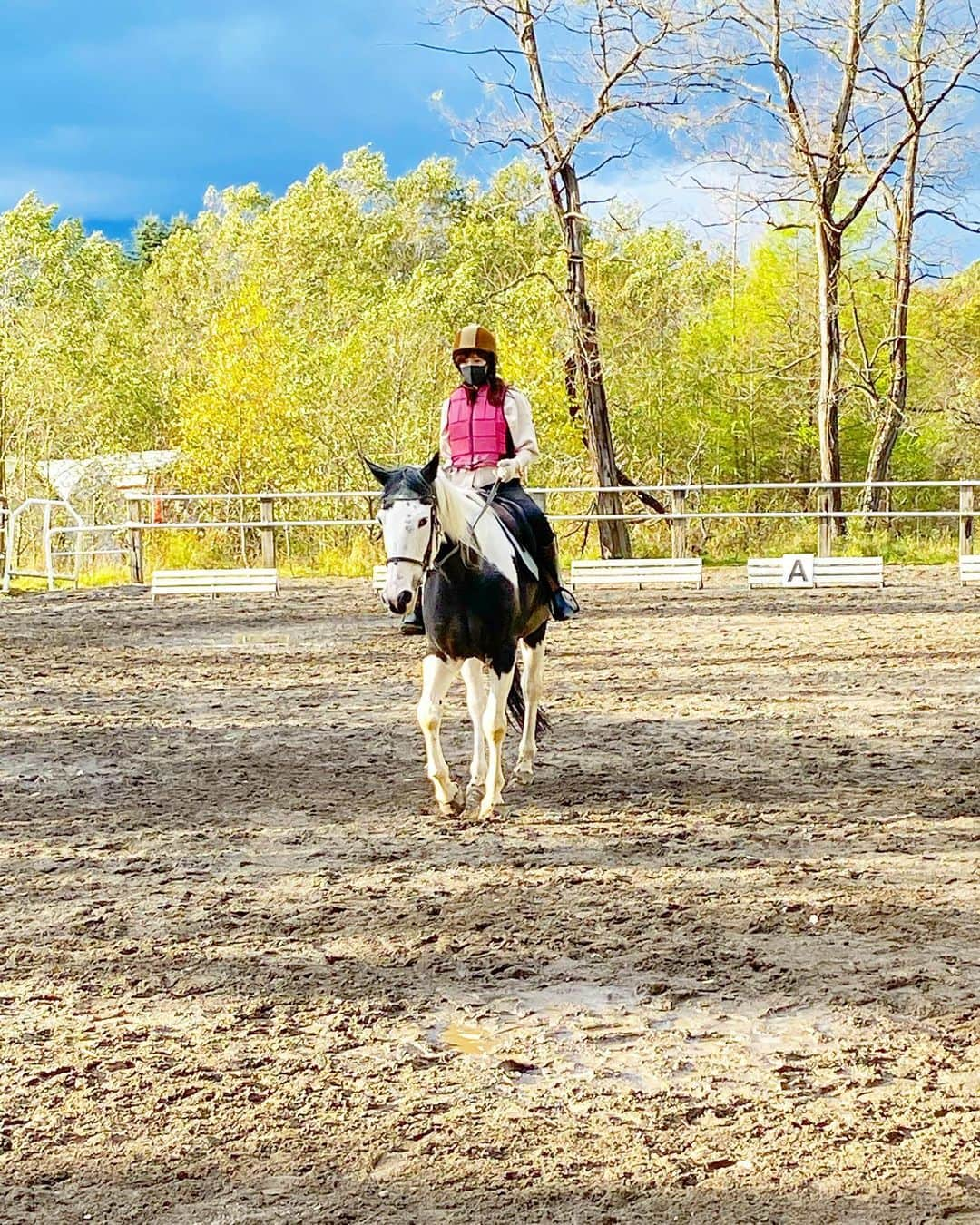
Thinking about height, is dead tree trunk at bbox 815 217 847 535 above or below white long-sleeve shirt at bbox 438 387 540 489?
above

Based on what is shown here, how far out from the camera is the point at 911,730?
340 inches

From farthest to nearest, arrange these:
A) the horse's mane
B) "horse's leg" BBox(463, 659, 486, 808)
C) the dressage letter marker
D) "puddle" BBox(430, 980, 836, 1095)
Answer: the dressage letter marker < "horse's leg" BBox(463, 659, 486, 808) < the horse's mane < "puddle" BBox(430, 980, 836, 1095)

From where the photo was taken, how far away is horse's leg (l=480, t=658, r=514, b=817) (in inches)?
256

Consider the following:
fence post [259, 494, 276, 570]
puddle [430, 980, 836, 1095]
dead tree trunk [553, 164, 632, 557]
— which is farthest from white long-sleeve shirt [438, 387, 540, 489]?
dead tree trunk [553, 164, 632, 557]

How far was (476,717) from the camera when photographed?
6828 mm

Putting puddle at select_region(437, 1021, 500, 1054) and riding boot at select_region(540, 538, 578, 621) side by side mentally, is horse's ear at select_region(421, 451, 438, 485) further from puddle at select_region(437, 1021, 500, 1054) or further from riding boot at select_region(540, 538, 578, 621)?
puddle at select_region(437, 1021, 500, 1054)

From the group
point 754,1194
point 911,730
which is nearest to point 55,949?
point 754,1194

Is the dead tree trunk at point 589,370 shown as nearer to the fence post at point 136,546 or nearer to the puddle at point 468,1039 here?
the fence post at point 136,546

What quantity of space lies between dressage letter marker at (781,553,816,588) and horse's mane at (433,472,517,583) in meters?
12.7

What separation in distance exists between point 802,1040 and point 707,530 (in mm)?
23859

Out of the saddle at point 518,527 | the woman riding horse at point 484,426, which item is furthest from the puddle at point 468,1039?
the saddle at point 518,527

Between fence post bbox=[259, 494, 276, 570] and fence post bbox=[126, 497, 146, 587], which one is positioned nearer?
fence post bbox=[259, 494, 276, 570]

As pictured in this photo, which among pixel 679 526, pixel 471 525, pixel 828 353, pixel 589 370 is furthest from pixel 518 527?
pixel 828 353

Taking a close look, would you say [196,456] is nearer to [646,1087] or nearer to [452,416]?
[452,416]
